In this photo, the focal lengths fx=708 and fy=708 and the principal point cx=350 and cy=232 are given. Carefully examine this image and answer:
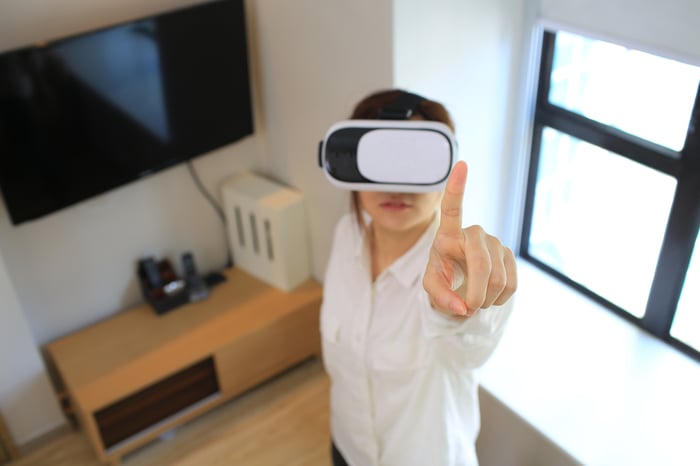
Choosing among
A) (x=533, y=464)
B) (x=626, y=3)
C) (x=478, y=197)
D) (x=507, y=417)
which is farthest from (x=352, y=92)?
(x=533, y=464)

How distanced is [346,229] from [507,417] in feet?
2.33

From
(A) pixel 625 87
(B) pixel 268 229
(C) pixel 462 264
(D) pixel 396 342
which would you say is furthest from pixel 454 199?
(B) pixel 268 229

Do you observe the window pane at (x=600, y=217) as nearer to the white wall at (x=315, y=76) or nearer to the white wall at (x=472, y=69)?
the white wall at (x=472, y=69)

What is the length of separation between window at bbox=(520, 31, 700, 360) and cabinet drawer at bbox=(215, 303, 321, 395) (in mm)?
862

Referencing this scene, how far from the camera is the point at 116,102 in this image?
2160mm

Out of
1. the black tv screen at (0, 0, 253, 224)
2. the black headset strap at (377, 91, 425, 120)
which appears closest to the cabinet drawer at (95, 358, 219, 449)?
the black tv screen at (0, 0, 253, 224)

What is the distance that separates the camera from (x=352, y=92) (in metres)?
2.11

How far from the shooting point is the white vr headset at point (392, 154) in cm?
118

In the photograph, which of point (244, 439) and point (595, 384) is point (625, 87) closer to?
point (595, 384)

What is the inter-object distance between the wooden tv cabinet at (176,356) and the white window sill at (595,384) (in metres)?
0.82

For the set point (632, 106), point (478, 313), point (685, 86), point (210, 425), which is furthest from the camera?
point (210, 425)

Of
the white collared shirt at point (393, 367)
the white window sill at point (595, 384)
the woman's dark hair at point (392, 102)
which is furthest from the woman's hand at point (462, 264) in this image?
the white window sill at point (595, 384)

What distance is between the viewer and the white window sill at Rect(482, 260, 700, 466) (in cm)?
179

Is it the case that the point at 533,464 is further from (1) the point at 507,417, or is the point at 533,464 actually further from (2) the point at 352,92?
(2) the point at 352,92
